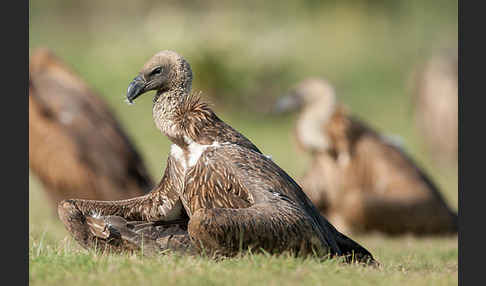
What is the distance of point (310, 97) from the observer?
36.5 ft

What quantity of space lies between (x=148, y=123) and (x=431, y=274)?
19112 mm

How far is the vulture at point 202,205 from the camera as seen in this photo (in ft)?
15.2

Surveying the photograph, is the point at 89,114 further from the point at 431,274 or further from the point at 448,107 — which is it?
the point at 448,107

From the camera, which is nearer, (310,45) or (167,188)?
(167,188)

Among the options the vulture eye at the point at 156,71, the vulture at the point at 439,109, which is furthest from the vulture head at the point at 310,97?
the vulture at the point at 439,109

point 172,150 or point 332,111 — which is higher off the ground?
point 332,111

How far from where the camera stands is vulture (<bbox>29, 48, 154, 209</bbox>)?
31.3 feet

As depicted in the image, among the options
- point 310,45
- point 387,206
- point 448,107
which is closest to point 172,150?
point 387,206

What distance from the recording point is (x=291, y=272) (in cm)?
424

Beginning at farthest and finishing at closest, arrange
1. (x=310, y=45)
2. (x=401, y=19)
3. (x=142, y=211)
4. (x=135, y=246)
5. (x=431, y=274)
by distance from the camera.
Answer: (x=401, y=19) → (x=310, y=45) → (x=142, y=211) → (x=135, y=246) → (x=431, y=274)

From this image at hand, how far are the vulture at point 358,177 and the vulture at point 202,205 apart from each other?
4.74m

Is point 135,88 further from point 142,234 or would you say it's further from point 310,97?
point 310,97

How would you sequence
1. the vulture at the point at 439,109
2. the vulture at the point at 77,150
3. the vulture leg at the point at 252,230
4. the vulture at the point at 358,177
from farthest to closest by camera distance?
the vulture at the point at 439,109, the vulture at the point at 358,177, the vulture at the point at 77,150, the vulture leg at the point at 252,230

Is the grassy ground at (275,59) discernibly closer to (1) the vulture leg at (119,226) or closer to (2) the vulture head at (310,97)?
(1) the vulture leg at (119,226)
